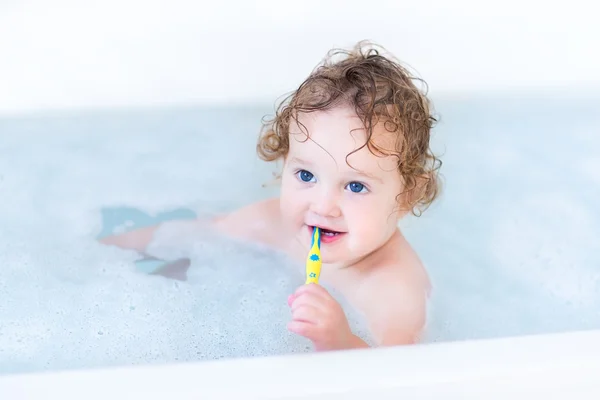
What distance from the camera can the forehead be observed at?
3.24 ft

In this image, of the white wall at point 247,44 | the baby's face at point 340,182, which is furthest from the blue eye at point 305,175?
the white wall at point 247,44

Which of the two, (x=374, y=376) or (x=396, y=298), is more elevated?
(x=374, y=376)

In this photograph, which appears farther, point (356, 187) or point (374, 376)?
point (356, 187)

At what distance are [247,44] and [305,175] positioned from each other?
24.4 inches

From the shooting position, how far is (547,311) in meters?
1.21

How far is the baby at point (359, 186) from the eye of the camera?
987 mm

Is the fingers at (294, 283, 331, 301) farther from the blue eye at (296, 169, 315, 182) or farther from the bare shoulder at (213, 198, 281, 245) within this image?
the bare shoulder at (213, 198, 281, 245)

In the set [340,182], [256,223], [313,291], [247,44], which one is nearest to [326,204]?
[340,182]

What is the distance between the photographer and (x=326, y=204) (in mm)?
1016

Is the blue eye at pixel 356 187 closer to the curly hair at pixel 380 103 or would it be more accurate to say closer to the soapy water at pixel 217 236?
the curly hair at pixel 380 103

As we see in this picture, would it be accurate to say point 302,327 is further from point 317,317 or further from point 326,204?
point 326,204

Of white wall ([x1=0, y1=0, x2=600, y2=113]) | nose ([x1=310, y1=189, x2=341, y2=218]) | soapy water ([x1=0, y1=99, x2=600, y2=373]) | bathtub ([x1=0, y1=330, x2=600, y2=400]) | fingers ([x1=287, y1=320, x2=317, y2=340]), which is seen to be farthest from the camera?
white wall ([x1=0, y1=0, x2=600, y2=113])

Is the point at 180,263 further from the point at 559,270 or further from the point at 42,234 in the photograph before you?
the point at 559,270

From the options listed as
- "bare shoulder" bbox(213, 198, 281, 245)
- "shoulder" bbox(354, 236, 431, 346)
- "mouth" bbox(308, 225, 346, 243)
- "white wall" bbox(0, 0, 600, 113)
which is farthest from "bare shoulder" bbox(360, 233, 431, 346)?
"white wall" bbox(0, 0, 600, 113)
